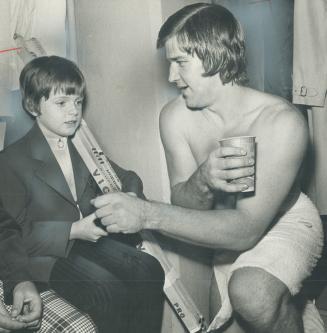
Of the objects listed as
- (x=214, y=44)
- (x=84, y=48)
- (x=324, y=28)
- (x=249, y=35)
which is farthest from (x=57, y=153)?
(x=324, y=28)

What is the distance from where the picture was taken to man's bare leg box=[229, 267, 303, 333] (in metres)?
0.95

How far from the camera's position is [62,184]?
0.96 meters

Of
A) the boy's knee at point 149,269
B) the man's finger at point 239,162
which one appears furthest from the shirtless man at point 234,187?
the boy's knee at point 149,269

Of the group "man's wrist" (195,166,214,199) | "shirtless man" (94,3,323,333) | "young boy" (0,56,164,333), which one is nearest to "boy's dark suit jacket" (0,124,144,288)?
"young boy" (0,56,164,333)

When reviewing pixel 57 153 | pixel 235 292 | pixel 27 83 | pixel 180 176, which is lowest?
pixel 235 292

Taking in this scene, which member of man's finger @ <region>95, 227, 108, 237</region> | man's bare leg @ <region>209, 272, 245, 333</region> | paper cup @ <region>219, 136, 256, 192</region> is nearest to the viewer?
paper cup @ <region>219, 136, 256, 192</region>

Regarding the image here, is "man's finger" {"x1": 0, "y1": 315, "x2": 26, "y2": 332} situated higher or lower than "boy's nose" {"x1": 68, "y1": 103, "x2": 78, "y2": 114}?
lower

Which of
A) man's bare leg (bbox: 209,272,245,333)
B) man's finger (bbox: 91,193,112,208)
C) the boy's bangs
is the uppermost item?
the boy's bangs

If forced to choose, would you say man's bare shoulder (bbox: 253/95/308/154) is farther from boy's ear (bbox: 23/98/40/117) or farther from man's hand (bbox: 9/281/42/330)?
man's hand (bbox: 9/281/42/330)

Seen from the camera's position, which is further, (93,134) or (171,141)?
(171,141)

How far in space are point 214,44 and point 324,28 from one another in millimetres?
294

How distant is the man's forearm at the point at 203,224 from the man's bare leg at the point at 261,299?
3.1 inches

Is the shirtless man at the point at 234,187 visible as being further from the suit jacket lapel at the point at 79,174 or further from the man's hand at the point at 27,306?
the man's hand at the point at 27,306

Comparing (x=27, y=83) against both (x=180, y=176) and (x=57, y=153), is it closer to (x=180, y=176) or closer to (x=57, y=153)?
(x=57, y=153)
